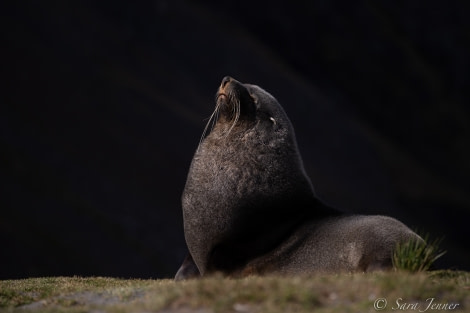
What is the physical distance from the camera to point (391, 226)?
12.2 meters

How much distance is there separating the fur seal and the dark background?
42.6 m

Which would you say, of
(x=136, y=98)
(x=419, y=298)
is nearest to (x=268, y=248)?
(x=419, y=298)

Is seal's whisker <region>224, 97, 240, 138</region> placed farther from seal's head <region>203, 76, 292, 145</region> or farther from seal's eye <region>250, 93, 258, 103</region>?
seal's eye <region>250, 93, 258, 103</region>

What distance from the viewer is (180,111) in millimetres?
83750

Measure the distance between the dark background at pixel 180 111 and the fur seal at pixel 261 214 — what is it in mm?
42551

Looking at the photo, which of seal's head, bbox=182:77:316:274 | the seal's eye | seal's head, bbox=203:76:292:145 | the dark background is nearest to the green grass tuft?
seal's head, bbox=182:77:316:274

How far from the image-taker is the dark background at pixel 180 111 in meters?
63.4

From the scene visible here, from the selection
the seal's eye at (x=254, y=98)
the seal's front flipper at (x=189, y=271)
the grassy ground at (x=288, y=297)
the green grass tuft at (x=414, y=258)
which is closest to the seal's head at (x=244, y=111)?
the seal's eye at (x=254, y=98)

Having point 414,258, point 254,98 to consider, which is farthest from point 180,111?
point 414,258

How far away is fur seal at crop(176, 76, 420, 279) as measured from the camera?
12273 millimetres

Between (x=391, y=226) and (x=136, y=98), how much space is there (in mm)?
71347

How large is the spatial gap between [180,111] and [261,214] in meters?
71.0

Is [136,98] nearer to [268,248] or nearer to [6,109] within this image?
[6,109]

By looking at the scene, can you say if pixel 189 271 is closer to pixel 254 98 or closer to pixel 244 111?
pixel 244 111
